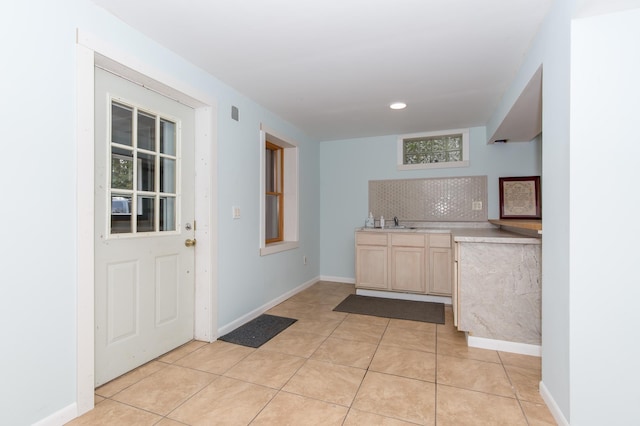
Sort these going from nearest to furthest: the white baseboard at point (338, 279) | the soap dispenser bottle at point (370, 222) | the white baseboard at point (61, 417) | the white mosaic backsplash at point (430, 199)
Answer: the white baseboard at point (61, 417) < the white mosaic backsplash at point (430, 199) < the soap dispenser bottle at point (370, 222) < the white baseboard at point (338, 279)

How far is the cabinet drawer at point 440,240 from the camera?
384 cm

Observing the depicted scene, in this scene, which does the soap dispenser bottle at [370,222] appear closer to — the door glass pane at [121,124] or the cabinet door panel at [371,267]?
the cabinet door panel at [371,267]

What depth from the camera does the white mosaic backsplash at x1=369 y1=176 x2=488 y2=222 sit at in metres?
4.30

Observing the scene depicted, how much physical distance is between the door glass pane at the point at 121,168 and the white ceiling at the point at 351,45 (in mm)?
831

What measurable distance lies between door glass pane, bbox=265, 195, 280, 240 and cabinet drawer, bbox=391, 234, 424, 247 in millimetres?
1618

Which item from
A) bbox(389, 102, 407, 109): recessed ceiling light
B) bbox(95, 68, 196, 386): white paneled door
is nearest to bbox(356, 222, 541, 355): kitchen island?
bbox(389, 102, 407, 109): recessed ceiling light

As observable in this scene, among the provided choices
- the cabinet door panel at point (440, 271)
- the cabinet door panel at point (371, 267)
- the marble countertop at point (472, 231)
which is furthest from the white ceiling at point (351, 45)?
the cabinet door panel at point (371, 267)

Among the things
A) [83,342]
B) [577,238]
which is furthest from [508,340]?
[83,342]

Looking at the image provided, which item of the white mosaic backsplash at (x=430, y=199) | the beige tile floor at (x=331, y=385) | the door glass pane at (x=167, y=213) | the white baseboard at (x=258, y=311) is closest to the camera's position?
the beige tile floor at (x=331, y=385)

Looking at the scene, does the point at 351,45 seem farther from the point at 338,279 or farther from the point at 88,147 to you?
the point at 338,279

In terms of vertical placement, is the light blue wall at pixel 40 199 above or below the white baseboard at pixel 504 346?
above

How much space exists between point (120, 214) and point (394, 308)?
118 inches

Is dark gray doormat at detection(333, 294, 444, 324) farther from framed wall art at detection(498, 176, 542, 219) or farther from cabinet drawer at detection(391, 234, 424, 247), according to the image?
framed wall art at detection(498, 176, 542, 219)

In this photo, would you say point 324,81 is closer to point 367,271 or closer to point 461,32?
point 461,32
